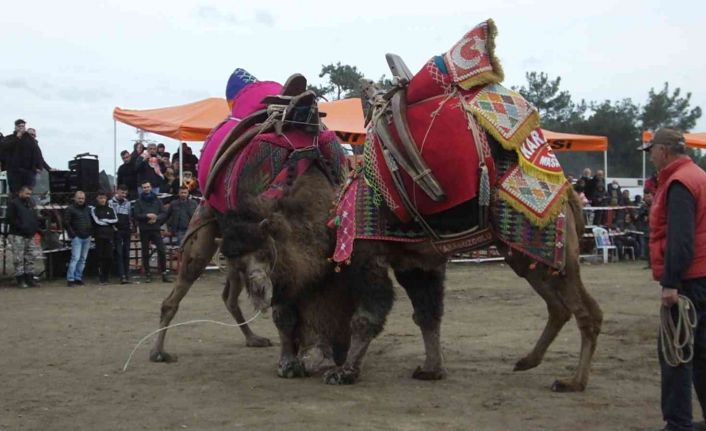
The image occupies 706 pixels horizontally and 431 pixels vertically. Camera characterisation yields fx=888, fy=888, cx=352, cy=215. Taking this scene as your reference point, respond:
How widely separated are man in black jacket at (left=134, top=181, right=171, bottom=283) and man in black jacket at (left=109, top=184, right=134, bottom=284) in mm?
204

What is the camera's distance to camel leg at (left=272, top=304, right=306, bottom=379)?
731 centimetres

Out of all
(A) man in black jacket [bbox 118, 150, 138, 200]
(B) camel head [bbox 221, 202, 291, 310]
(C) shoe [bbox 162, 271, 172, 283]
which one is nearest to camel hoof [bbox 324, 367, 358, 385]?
(B) camel head [bbox 221, 202, 291, 310]

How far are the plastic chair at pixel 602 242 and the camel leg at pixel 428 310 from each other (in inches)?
571

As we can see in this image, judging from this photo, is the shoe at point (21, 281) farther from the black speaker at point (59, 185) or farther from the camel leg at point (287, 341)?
the camel leg at point (287, 341)

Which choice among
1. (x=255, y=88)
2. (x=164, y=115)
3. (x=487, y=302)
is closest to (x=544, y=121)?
(x=164, y=115)

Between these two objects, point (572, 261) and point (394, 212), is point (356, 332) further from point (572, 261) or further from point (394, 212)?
point (572, 261)

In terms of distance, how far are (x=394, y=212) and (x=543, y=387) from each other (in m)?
1.76

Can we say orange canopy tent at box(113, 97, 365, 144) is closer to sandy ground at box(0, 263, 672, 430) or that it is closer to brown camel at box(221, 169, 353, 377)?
sandy ground at box(0, 263, 672, 430)

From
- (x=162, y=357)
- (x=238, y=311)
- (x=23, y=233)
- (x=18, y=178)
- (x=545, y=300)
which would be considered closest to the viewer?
(x=545, y=300)

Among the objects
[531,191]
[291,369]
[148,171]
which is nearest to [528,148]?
[531,191]

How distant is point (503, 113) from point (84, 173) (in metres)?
11.9

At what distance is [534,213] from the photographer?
21.6 ft

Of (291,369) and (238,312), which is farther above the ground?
(238,312)

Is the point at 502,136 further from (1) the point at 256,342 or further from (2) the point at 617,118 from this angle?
(2) the point at 617,118
